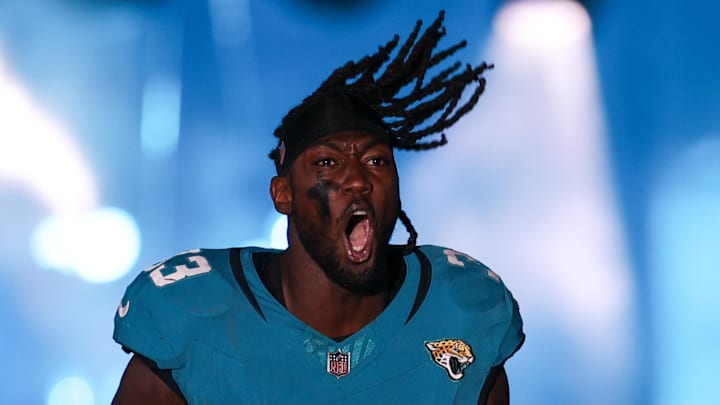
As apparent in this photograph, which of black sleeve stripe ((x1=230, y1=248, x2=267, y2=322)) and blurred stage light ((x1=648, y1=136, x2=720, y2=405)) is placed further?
blurred stage light ((x1=648, y1=136, x2=720, y2=405))

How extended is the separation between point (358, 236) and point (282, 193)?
0.86ft

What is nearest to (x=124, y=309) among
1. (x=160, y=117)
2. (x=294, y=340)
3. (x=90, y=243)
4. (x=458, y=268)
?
(x=294, y=340)

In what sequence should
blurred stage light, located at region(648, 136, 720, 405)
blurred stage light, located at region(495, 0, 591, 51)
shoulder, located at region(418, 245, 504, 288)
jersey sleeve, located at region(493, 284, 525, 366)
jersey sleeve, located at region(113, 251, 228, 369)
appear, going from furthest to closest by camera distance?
1. blurred stage light, located at region(495, 0, 591, 51)
2. blurred stage light, located at region(648, 136, 720, 405)
3. shoulder, located at region(418, 245, 504, 288)
4. jersey sleeve, located at region(493, 284, 525, 366)
5. jersey sleeve, located at region(113, 251, 228, 369)

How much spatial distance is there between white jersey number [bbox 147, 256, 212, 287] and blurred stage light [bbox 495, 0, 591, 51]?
6.72 feet

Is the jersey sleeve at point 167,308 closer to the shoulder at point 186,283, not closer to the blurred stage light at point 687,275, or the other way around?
the shoulder at point 186,283

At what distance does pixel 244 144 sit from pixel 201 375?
5.40ft

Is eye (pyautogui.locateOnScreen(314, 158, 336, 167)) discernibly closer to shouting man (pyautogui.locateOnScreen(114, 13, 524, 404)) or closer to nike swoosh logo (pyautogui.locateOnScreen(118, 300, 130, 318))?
shouting man (pyautogui.locateOnScreen(114, 13, 524, 404))

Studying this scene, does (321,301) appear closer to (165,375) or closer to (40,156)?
(165,375)

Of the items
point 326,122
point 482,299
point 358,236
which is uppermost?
point 326,122

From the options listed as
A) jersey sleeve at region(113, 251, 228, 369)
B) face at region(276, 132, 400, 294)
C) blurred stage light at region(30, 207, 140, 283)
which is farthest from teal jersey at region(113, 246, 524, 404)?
blurred stage light at region(30, 207, 140, 283)

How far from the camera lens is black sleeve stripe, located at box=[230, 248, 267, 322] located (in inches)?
98.0

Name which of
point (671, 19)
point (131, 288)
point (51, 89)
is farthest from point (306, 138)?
point (671, 19)

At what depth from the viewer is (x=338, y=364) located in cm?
244

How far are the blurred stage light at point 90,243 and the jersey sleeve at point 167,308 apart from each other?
1.25 metres
